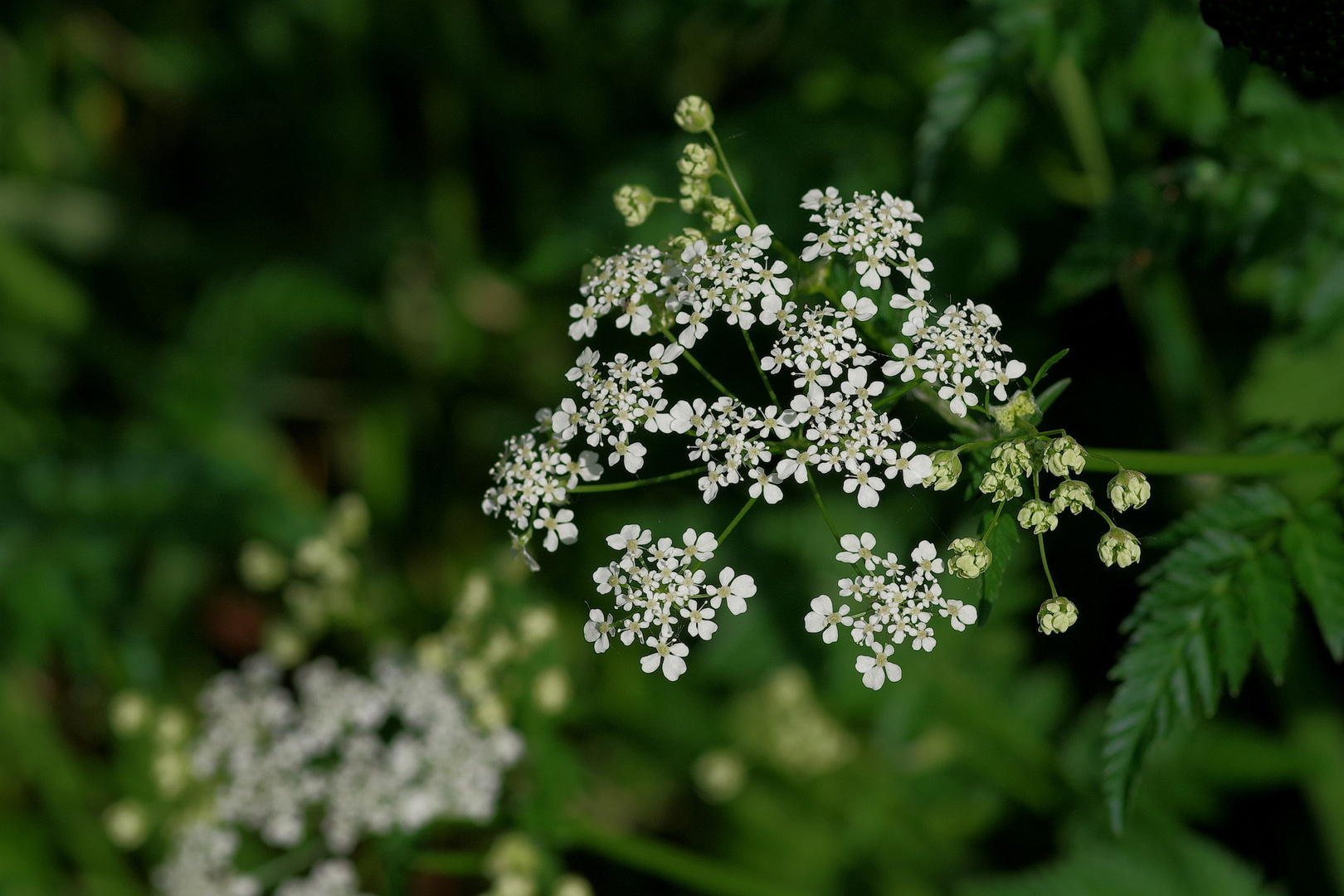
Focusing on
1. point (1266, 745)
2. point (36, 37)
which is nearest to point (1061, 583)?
point (1266, 745)

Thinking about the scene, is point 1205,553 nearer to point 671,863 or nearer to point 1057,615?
point 1057,615

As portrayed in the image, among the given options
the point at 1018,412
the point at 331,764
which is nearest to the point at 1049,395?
the point at 1018,412

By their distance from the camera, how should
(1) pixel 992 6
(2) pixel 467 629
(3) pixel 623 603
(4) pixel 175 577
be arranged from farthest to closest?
(4) pixel 175 577 < (2) pixel 467 629 < (1) pixel 992 6 < (3) pixel 623 603

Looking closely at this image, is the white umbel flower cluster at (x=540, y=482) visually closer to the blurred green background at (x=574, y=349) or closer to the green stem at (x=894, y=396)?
the green stem at (x=894, y=396)

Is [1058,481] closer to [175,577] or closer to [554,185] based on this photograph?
[554,185]

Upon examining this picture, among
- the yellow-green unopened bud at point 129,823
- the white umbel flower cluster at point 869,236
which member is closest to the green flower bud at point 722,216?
the white umbel flower cluster at point 869,236

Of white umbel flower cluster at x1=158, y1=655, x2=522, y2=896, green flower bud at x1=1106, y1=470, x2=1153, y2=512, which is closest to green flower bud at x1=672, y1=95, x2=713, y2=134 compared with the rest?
green flower bud at x1=1106, y1=470, x2=1153, y2=512
